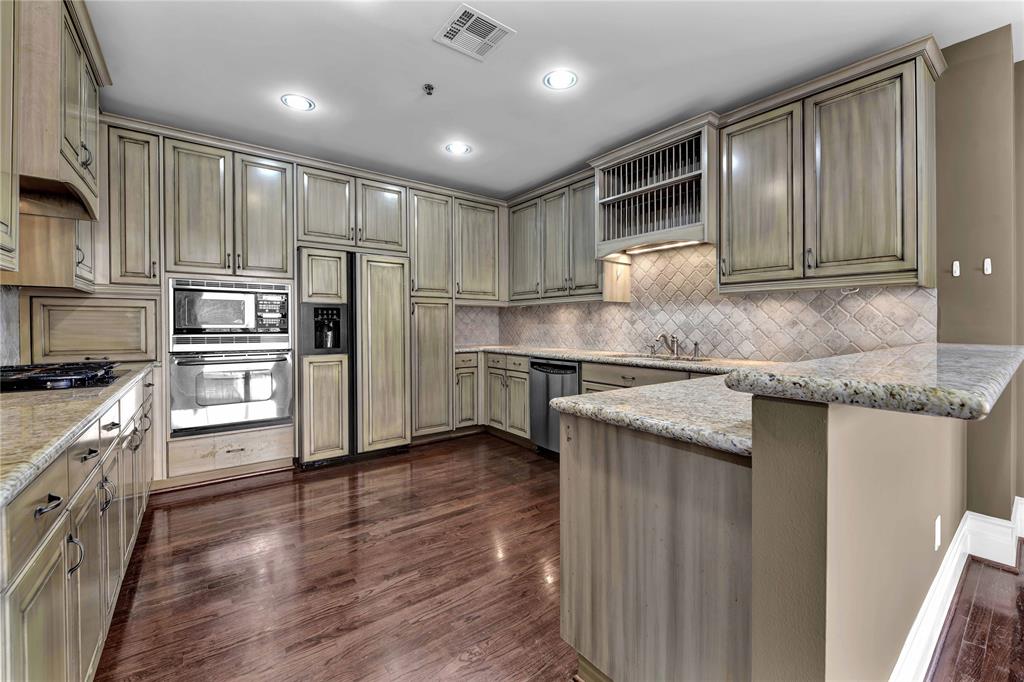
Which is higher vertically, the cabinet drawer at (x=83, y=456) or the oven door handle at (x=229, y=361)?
the oven door handle at (x=229, y=361)

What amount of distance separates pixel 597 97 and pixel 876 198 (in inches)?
63.5

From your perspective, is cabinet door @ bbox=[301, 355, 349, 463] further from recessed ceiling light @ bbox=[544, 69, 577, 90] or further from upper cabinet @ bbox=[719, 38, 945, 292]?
upper cabinet @ bbox=[719, 38, 945, 292]

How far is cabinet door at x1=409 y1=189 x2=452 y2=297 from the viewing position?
4.27m

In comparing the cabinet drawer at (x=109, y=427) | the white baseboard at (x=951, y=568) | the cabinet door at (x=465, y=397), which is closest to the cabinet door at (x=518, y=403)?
the cabinet door at (x=465, y=397)

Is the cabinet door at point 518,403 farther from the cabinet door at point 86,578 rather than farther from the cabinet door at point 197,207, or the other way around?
the cabinet door at point 86,578

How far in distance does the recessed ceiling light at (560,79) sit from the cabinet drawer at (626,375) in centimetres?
184

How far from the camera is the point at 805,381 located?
73cm

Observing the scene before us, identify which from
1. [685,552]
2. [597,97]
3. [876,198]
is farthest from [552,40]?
[685,552]

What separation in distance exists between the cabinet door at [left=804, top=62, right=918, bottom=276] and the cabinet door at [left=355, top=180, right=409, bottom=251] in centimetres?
315

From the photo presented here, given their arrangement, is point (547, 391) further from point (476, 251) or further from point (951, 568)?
point (951, 568)

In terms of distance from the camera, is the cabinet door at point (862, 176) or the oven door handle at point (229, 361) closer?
the cabinet door at point (862, 176)

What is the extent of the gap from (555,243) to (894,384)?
149 inches

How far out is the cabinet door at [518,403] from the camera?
415cm

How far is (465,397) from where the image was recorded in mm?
4629
